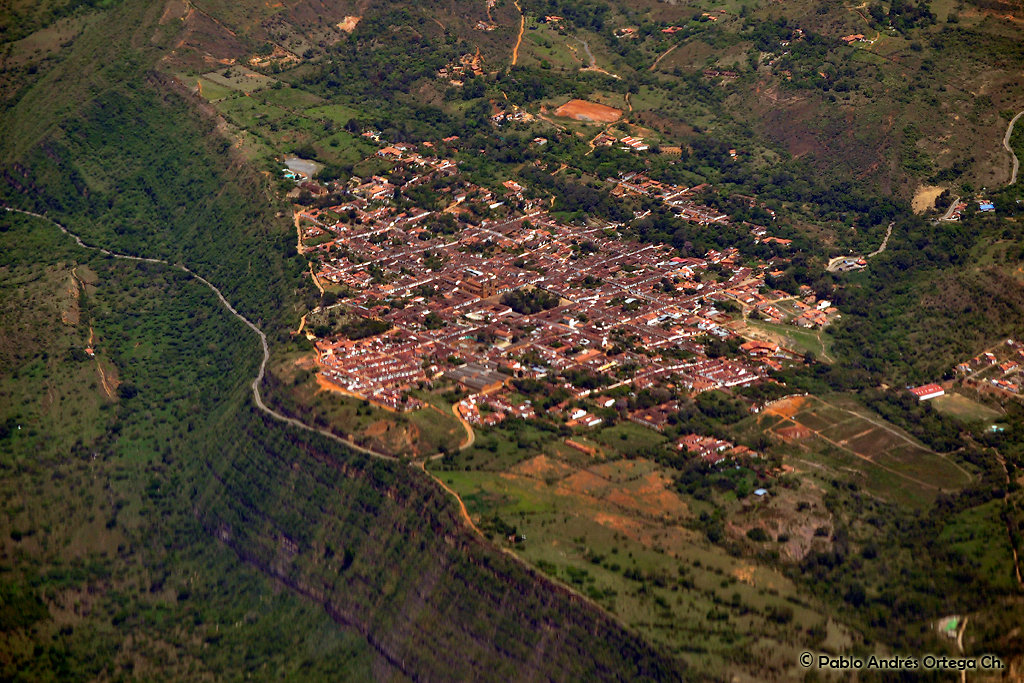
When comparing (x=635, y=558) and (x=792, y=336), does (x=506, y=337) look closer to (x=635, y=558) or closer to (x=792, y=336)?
(x=792, y=336)

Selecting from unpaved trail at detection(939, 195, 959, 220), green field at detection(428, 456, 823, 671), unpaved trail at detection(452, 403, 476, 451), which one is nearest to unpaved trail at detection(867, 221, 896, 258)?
unpaved trail at detection(939, 195, 959, 220)

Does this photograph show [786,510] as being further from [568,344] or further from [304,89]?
[304,89]

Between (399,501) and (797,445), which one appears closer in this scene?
(399,501)

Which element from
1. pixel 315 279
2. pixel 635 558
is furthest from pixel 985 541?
pixel 315 279

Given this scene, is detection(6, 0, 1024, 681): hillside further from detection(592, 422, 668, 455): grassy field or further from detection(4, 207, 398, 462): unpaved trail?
detection(4, 207, 398, 462): unpaved trail

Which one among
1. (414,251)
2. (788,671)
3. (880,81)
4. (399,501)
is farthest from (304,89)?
(788,671)

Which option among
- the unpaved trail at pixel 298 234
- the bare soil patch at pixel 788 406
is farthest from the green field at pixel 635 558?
the unpaved trail at pixel 298 234
